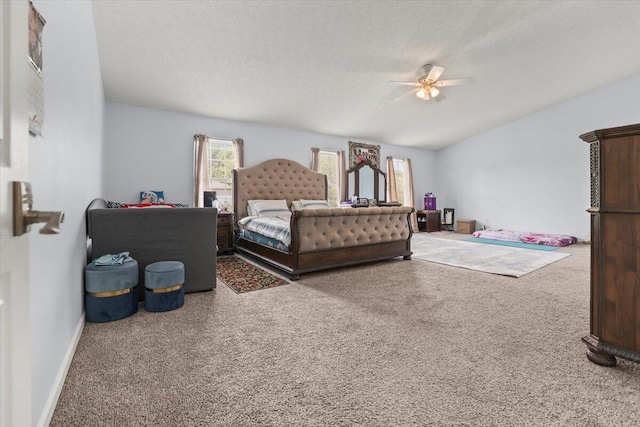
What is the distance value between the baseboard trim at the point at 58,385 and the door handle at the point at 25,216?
1.03 metres

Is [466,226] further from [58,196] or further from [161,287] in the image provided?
[58,196]

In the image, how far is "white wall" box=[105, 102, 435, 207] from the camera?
4.81m

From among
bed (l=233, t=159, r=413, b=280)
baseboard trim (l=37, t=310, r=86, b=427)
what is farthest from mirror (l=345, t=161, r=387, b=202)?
baseboard trim (l=37, t=310, r=86, b=427)

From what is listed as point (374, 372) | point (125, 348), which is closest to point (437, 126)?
point (374, 372)

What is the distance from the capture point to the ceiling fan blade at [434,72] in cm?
427

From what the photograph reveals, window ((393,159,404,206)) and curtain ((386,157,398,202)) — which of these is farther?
window ((393,159,404,206))

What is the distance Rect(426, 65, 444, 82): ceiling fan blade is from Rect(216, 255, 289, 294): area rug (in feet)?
12.2

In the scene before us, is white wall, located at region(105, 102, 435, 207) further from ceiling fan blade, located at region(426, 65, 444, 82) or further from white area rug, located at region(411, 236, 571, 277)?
white area rug, located at region(411, 236, 571, 277)

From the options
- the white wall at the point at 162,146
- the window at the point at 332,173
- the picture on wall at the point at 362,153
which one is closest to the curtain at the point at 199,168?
the white wall at the point at 162,146

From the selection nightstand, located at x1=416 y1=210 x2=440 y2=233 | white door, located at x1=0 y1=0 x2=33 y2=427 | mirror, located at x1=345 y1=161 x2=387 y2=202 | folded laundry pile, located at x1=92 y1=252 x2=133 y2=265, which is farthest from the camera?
nightstand, located at x1=416 y1=210 x2=440 y2=233

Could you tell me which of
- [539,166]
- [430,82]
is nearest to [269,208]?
[430,82]

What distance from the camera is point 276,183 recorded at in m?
5.95

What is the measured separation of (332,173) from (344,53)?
3.35m

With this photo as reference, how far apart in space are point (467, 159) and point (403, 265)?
236 inches
